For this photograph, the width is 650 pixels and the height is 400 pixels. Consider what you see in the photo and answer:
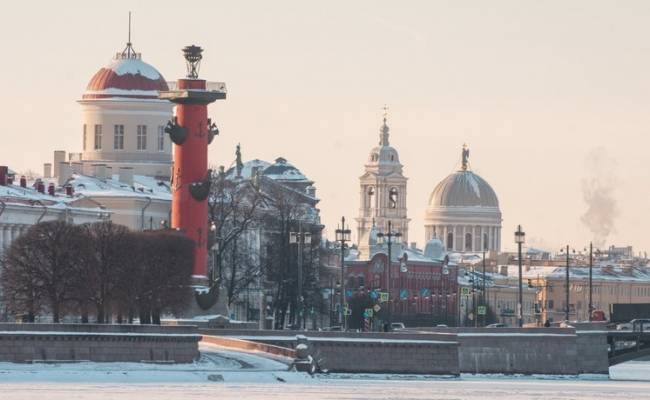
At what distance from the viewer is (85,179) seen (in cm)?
15775

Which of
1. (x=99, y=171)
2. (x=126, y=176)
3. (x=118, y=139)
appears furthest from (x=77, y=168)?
(x=118, y=139)

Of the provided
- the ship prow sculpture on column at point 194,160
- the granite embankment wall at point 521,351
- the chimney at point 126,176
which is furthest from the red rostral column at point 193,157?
the chimney at point 126,176

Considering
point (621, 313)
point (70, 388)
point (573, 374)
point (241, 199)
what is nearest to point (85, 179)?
point (241, 199)

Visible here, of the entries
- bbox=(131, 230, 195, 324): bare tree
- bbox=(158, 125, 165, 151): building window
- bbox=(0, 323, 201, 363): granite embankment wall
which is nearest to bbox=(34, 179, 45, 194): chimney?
bbox=(158, 125, 165, 151): building window

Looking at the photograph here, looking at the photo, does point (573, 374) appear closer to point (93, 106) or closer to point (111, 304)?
point (111, 304)

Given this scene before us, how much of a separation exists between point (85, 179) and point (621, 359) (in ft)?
125

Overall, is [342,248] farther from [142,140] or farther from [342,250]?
[142,140]

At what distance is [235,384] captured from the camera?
321 feet

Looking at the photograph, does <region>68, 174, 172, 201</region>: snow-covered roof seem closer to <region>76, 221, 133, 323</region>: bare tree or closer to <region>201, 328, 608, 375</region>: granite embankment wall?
<region>201, 328, 608, 375</region>: granite embankment wall

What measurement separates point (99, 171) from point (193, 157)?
44805mm

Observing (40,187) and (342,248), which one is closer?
(342,248)

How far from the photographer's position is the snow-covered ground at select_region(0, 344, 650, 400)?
9075 cm

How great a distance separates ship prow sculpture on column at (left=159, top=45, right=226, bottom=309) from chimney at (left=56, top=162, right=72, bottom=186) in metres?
40.1

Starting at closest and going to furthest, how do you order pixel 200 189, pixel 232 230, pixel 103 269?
pixel 103 269, pixel 200 189, pixel 232 230
